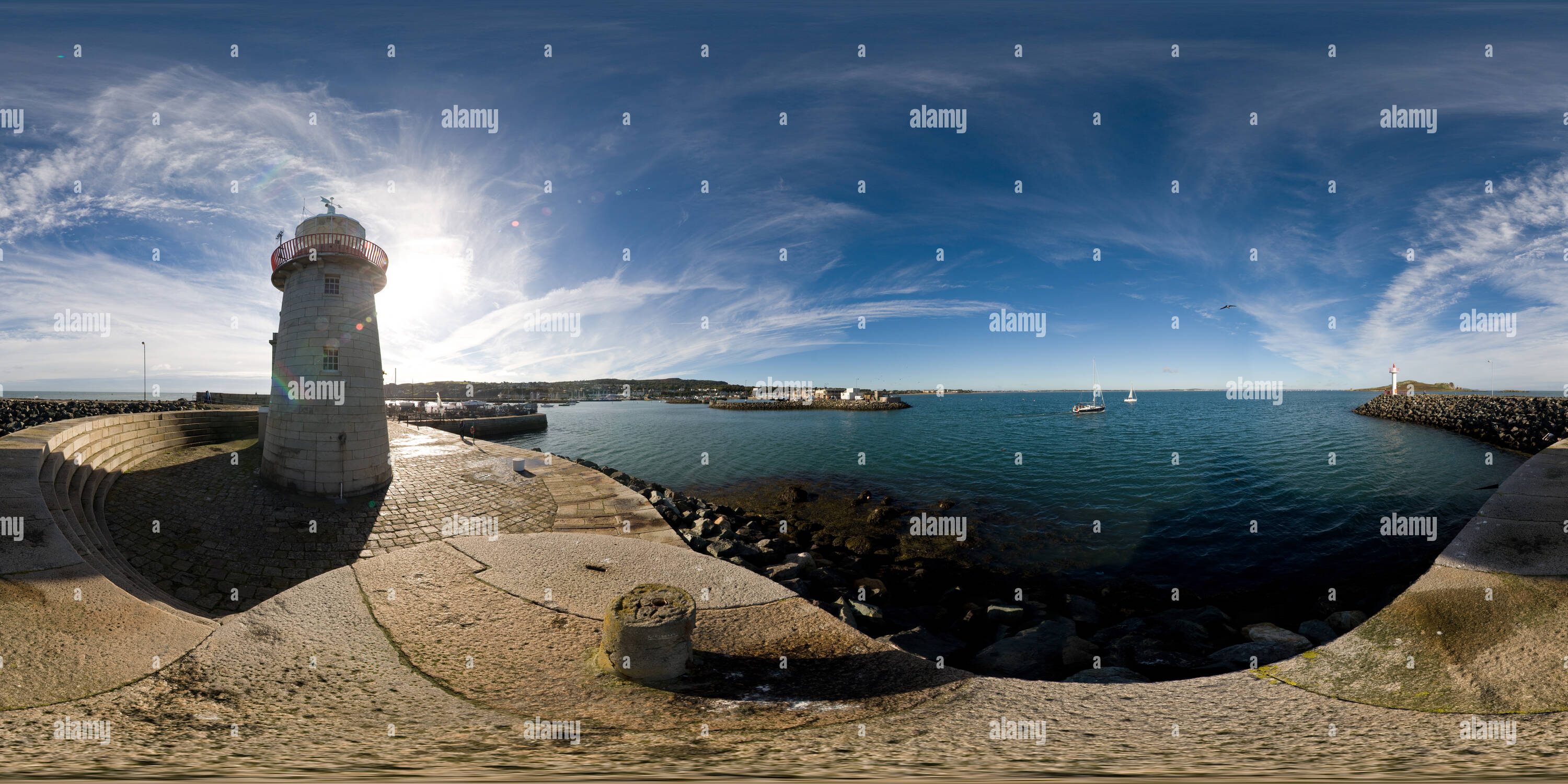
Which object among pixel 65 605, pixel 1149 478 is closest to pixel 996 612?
pixel 65 605

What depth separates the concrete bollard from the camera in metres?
4.48

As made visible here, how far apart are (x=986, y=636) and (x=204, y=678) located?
9554mm

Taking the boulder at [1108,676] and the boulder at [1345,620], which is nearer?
the boulder at [1108,676]

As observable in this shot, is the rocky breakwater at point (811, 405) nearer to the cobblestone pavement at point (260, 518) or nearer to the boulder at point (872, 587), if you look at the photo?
the boulder at point (872, 587)

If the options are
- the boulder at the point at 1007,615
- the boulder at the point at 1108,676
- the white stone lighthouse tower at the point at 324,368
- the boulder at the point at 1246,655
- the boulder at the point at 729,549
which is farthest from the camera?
the white stone lighthouse tower at the point at 324,368

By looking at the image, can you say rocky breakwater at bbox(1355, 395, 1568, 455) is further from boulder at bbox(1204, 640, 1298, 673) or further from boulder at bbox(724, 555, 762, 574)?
boulder at bbox(724, 555, 762, 574)

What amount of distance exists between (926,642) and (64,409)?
5529 centimetres

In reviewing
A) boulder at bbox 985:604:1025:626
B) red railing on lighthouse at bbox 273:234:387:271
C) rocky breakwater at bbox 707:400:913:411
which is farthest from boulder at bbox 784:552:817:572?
rocky breakwater at bbox 707:400:913:411

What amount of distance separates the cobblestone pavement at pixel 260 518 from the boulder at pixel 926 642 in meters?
7.34

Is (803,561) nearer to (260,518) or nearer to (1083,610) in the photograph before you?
(1083,610)

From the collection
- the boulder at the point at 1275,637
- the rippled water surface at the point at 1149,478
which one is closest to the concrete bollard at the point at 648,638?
the boulder at the point at 1275,637

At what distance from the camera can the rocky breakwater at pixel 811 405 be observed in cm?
8762

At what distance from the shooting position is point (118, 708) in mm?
3549

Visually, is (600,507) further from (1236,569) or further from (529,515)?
(1236,569)
